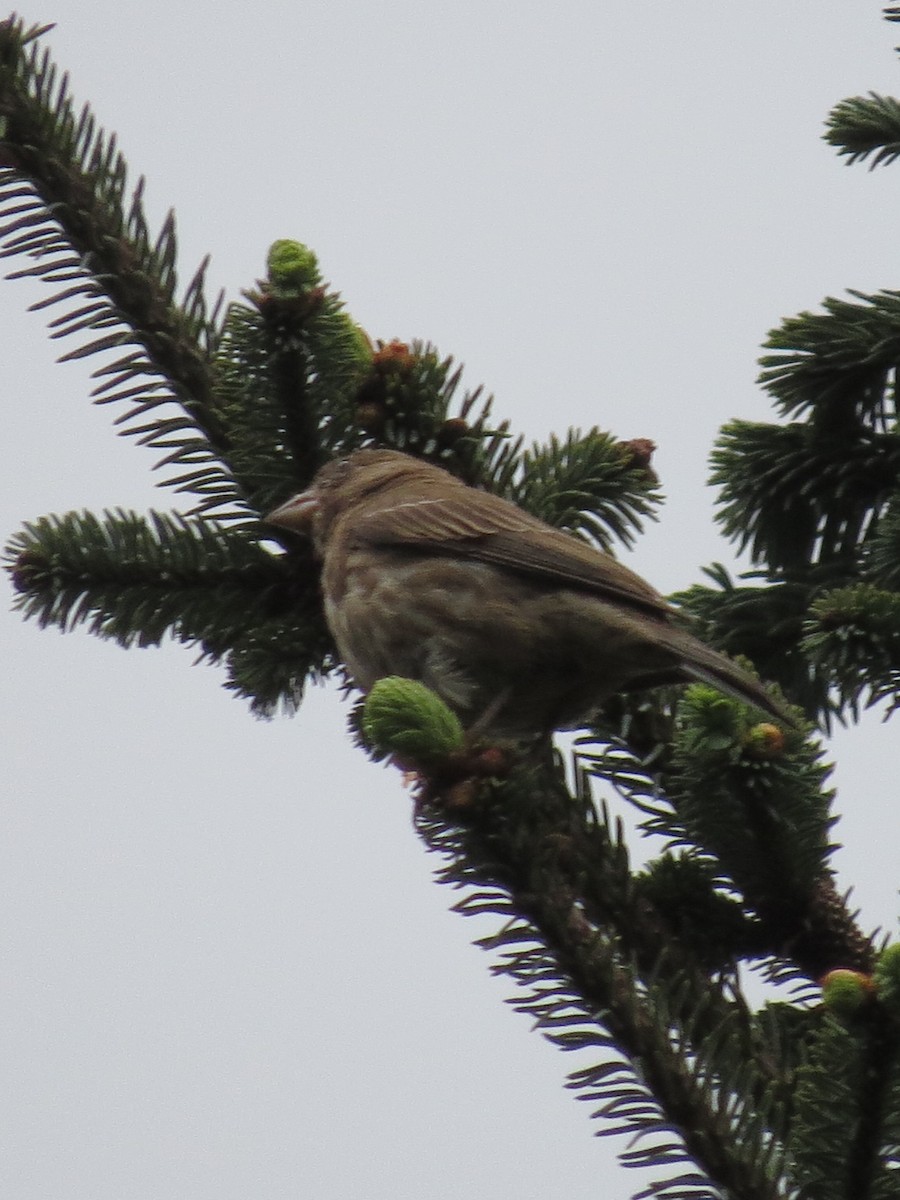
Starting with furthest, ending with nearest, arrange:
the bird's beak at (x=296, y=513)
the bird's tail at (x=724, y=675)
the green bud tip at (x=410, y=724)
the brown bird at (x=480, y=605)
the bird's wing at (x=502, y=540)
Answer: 1. the bird's wing at (x=502, y=540)
2. the brown bird at (x=480, y=605)
3. the bird's beak at (x=296, y=513)
4. the bird's tail at (x=724, y=675)
5. the green bud tip at (x=410, y=724)

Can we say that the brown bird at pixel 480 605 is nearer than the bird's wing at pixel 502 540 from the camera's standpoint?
Yes

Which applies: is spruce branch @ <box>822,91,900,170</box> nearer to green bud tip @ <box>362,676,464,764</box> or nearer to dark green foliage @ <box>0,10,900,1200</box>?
dark green foliage @ <box>0,10,900,1200</box>

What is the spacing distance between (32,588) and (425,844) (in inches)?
41.3

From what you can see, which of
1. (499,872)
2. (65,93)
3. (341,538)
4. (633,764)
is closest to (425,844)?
(499,872)

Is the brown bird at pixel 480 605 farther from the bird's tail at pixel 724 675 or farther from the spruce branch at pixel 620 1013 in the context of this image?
the spruce branch at pixel 620 1013

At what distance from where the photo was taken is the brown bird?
11.0 ft

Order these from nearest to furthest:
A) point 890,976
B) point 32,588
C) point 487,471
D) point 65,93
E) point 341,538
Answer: point 890,976, point 65,93, point 32,588, point 487,471, point 341,538

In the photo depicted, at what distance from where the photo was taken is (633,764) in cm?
299

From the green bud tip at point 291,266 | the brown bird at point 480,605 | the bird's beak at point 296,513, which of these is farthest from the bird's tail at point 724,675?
the green bud tip at point 291,266

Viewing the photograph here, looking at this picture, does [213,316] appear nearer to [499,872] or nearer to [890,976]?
[499,872]

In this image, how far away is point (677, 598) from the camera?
142 inches

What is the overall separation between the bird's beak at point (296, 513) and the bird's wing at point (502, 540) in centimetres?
45

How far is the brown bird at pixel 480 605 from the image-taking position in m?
3.37

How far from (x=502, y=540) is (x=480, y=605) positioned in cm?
18
